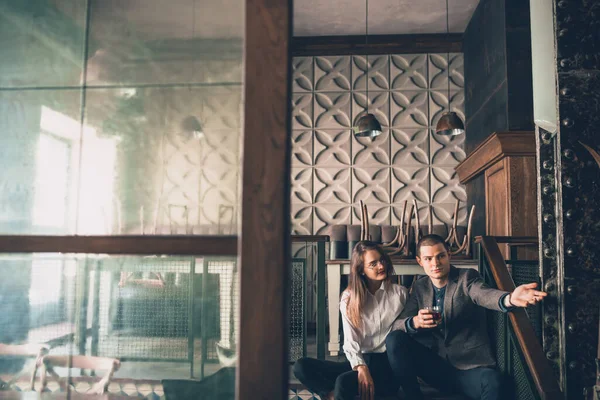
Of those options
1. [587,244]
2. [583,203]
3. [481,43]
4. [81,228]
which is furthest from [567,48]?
[481,43]

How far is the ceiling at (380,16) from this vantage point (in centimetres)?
648

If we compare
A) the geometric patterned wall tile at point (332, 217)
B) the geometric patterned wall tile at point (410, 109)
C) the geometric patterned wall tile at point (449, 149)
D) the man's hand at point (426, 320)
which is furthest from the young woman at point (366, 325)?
the geometric patterned wall tile at point (410, 109)

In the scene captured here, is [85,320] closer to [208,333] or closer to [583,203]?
[208,333]

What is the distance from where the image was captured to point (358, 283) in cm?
321

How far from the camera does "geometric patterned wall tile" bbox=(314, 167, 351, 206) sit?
725 centimetres

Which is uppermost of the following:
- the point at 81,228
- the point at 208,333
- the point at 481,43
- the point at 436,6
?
the point at 436,6

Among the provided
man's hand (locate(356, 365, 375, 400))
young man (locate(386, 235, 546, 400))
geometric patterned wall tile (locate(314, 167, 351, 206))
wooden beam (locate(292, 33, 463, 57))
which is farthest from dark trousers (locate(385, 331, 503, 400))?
wooden beam (locate(292, 33, 463, 57))

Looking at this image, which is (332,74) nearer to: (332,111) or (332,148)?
(332,111)

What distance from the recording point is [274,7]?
1299 mm

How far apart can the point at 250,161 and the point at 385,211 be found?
6021mm

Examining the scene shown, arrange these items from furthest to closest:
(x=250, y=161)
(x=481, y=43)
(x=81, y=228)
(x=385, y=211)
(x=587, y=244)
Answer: (x=385, y=211) → (x=481, y=43) → (x=587, y=244) → (x=81, y=228) → (x=250, y=161)

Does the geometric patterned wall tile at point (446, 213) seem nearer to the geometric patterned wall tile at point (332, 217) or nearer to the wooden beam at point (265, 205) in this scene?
the geometric patterned wall tile at point (332, 217)

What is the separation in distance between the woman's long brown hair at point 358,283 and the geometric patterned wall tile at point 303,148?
161 inches

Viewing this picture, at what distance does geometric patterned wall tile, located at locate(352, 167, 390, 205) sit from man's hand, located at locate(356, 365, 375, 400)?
14.4 feet
